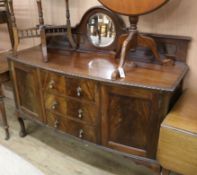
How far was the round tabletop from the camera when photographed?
1.34 metres

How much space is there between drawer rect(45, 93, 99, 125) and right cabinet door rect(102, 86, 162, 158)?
0.09 meters

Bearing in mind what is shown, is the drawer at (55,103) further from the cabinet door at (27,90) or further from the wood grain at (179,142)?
the wood grain at (179,142)

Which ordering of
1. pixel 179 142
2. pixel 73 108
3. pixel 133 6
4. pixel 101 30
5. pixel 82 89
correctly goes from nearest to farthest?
pixel 179 142 < pixel 133 6 < pixel 82 89 < pixel 73 108 < pixel 101 30

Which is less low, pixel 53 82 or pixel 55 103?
pixel 53 82

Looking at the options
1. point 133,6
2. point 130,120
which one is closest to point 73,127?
point 130,120

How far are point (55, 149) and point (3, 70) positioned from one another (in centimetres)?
85

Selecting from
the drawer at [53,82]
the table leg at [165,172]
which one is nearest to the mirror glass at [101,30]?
the drawer at [53,82]

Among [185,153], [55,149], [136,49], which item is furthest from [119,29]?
[55,149]

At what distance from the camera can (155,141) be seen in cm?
138

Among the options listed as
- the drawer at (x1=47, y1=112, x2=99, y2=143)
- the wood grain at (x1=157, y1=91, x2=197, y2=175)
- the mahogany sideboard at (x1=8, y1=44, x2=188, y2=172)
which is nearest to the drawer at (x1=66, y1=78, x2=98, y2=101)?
the mahogany sideboard at (x1=8, y1=44, x2=188, y2=172)

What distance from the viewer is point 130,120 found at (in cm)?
143

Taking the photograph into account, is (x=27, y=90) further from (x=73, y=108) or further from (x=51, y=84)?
(x=73, y=108)

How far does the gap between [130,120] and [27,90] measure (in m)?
0.93

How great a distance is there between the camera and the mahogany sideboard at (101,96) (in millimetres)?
1337
